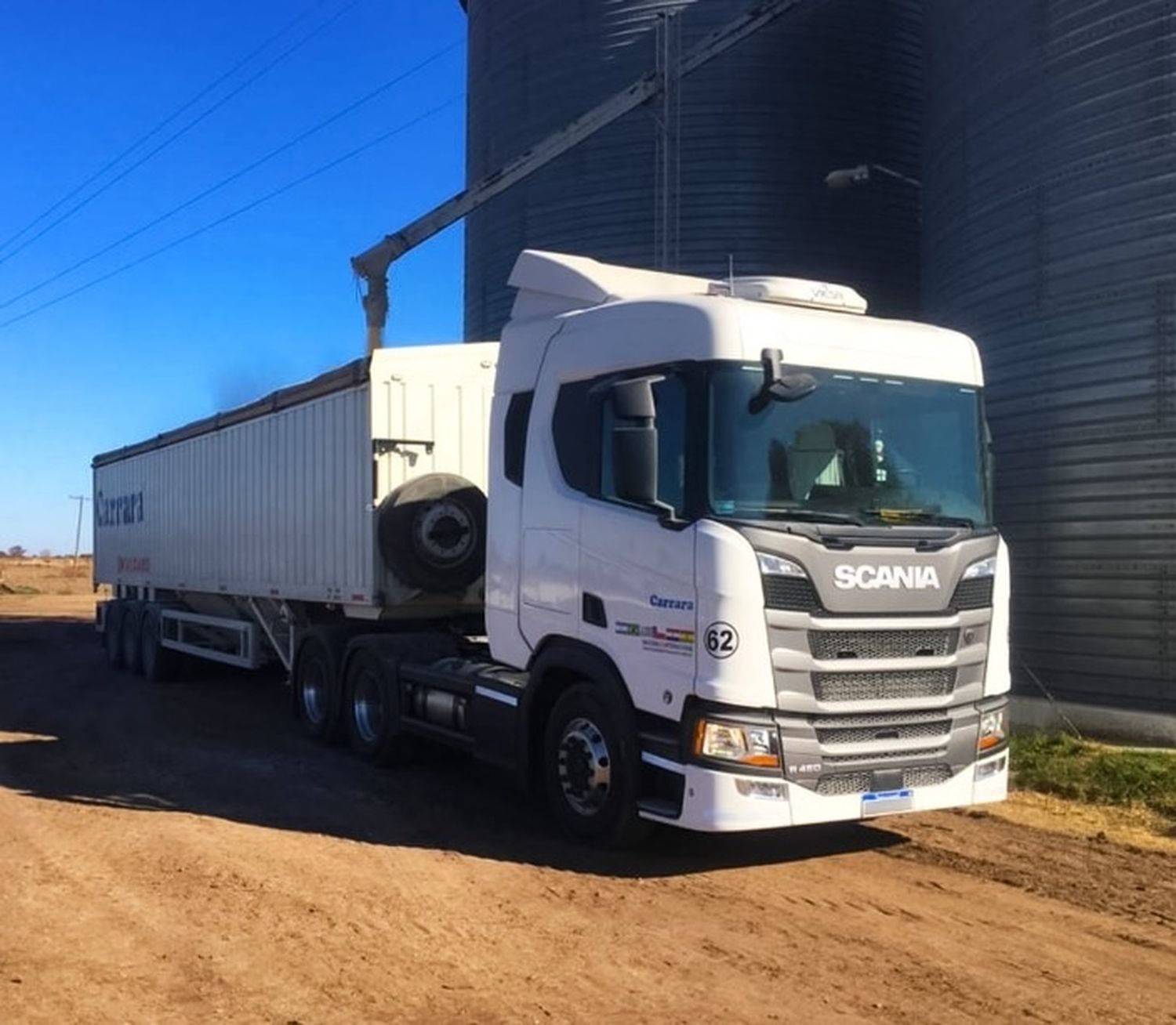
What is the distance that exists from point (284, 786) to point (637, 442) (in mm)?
4571

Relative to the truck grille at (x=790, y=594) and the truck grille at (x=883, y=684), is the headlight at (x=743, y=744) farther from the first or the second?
the truck grille at (x=790, y=594)

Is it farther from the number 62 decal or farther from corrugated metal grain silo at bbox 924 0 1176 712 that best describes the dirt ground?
corrugated metal grain silo at bbox 924 0 1176 712

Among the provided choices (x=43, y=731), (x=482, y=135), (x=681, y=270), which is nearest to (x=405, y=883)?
(x=43, y=731)

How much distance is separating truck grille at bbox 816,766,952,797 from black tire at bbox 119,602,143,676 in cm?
1356

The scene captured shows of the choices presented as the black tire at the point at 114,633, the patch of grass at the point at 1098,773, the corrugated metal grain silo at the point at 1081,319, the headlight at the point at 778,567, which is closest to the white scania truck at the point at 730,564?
the headlight at the point at 778,567

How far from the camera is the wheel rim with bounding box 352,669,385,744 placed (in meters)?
10.3

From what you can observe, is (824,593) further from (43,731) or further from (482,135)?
(482,135)

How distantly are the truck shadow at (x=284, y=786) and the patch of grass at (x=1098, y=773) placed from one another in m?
2.05

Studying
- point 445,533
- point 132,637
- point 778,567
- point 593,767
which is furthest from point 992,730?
point 132,637

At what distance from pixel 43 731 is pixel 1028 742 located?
9704mm

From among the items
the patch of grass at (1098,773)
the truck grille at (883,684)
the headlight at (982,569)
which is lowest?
the patch of grass at (1098,773)

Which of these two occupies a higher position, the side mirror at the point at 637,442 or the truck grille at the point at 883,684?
the side mirror at the point at 637,442

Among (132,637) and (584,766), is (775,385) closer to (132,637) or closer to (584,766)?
(584,766)

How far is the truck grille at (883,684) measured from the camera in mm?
6508
